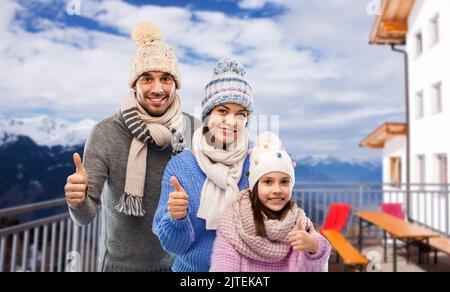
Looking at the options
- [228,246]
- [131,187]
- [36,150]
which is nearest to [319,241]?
[228,246]

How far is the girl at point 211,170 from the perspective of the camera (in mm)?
852

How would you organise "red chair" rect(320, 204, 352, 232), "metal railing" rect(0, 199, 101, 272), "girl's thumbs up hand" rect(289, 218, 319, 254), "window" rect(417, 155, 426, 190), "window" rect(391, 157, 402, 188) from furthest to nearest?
"window" rect(391, 157, 402, 188) < "window" rect(417, 155, 426, 190) < "red chair" rect(320, 204, 352, 232) < "metal railing" rect(0, 199, 101, 272) < "girl's thumbs up hand" rect(289, 218, 319, 254)

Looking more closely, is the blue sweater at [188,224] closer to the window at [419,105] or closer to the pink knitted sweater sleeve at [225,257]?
the pink knitted sweater sleeve at [225,257]

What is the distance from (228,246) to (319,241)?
0.20 m

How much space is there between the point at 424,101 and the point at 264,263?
23.0ft

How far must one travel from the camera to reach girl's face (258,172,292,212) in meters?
0.86

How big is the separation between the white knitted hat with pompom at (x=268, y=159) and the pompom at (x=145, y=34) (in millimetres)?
440

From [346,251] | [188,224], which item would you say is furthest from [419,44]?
[188,224]

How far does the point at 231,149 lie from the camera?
86 centimetres

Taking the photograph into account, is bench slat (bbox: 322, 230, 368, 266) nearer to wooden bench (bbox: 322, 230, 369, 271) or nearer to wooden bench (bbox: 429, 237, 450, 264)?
wooden bench (bbox: 322, 230, 369, 271)

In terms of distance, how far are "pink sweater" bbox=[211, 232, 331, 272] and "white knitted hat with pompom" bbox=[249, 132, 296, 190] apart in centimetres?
15

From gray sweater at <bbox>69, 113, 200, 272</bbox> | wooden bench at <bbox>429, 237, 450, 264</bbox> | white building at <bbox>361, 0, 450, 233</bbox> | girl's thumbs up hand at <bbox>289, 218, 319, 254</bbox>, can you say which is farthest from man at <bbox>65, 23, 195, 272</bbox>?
white building at <bbox>361, 0, 450, 233</bbox>

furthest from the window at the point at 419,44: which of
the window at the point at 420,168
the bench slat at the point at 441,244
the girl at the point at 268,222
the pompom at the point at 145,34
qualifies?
the girl at the point at 268,222
